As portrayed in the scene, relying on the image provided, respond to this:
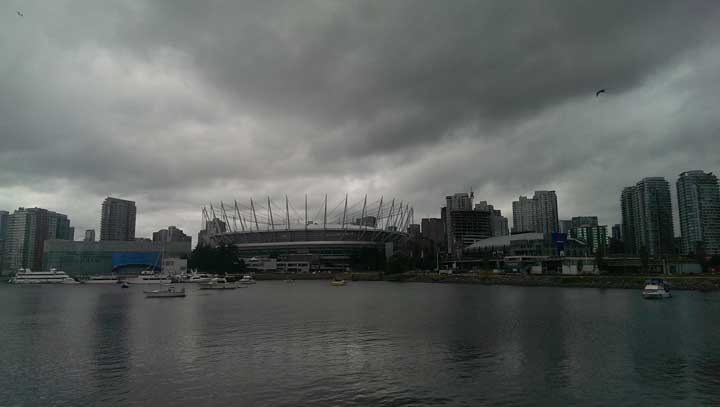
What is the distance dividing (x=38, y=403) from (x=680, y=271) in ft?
433

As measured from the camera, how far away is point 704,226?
172625mm

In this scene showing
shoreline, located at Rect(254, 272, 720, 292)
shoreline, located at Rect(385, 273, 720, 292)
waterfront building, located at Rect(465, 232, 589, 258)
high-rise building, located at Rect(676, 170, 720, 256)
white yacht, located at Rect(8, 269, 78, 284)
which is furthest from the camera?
white yacht, located at Rect(8, 269, 78, 284)

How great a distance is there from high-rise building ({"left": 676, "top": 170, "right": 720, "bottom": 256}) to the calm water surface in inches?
5922

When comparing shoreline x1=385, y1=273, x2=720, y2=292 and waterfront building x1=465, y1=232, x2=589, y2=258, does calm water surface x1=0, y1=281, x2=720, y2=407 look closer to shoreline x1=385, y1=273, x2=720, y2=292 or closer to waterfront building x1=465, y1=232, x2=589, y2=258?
shoreline x1=385, y1=273, x2=720, y2=292

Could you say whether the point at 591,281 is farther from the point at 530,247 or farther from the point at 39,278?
the point at 39,278

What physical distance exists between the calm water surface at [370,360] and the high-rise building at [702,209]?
150 meters

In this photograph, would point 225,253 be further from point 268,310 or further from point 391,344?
point 391,344

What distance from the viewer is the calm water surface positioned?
21375 millimetres

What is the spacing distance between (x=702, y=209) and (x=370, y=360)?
Result: 193m

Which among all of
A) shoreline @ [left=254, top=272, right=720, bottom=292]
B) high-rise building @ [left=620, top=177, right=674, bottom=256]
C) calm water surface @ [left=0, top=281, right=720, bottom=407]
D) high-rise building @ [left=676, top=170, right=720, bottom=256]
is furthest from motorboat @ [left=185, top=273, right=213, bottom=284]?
high-rise building @ [left=676, top=170, right=720, bottom=256]

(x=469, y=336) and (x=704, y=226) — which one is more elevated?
(x=704, y=226)

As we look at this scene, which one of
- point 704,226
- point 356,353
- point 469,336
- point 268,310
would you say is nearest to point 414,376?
point 356,353

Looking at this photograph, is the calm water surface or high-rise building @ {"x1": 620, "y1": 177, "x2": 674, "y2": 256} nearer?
the calm water surface

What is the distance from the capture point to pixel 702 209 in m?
172
